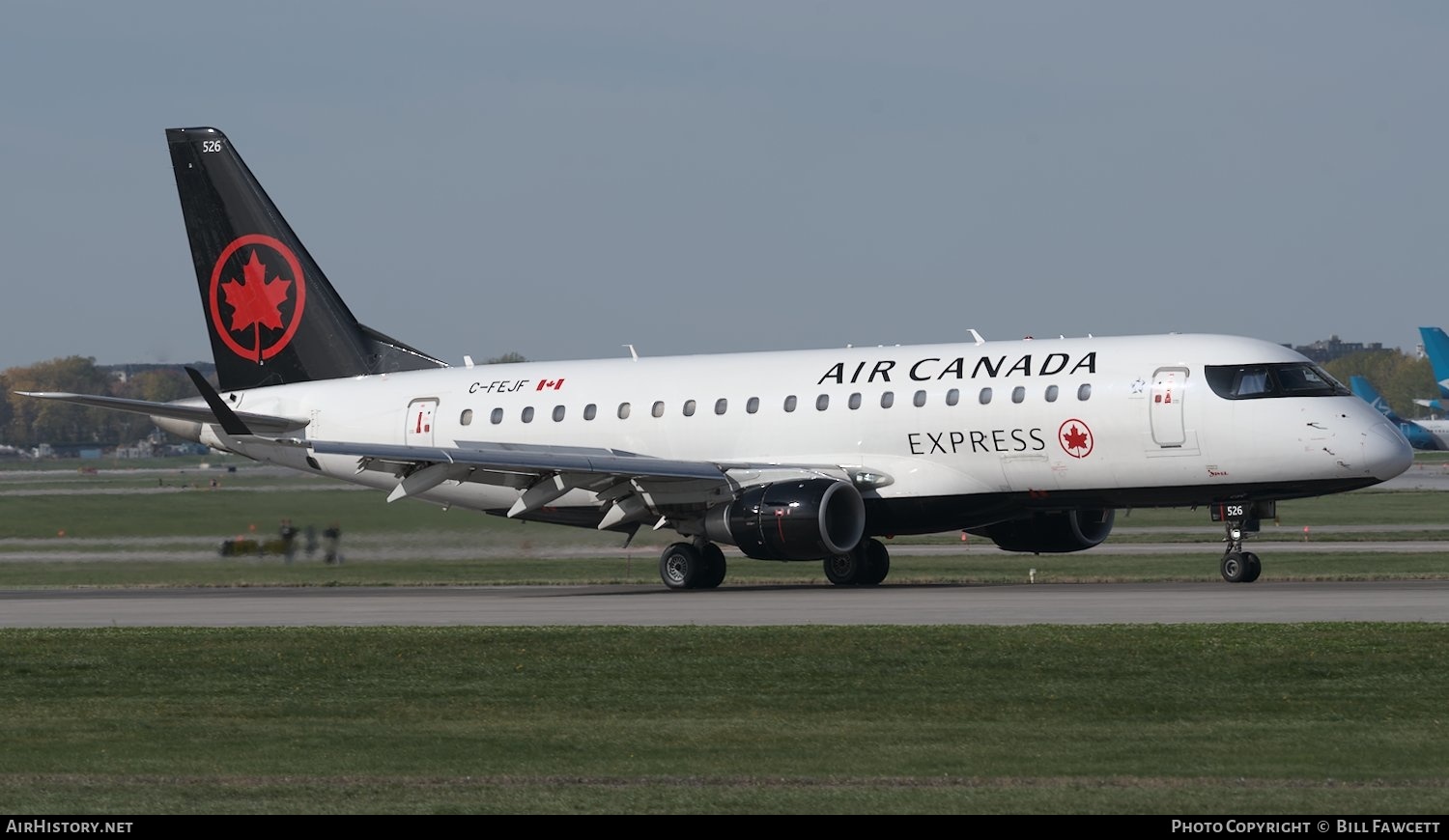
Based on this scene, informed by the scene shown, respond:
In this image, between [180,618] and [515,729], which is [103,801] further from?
[180,618]

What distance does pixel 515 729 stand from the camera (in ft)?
54.6

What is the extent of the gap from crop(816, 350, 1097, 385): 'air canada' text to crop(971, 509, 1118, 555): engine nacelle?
3.24m

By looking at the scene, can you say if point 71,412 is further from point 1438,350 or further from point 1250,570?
point 1250,570

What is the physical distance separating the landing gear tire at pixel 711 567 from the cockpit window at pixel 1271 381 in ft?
30.8

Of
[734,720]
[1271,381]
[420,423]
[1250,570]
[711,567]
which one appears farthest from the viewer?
[420,423]

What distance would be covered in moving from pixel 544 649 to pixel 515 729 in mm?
6086

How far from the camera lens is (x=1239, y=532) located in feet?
109

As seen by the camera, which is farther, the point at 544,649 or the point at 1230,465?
the point at 1230,465

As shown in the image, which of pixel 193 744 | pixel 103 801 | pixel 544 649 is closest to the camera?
pixel 103 801

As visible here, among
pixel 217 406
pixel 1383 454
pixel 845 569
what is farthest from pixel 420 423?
pixel 1383 454

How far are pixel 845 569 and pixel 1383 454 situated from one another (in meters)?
9.89

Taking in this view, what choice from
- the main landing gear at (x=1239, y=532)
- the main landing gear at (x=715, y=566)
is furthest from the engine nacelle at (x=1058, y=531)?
the main landing gear at (x=1239, y=532)

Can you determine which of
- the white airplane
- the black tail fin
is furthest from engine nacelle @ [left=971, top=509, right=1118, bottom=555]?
the black tail fin
